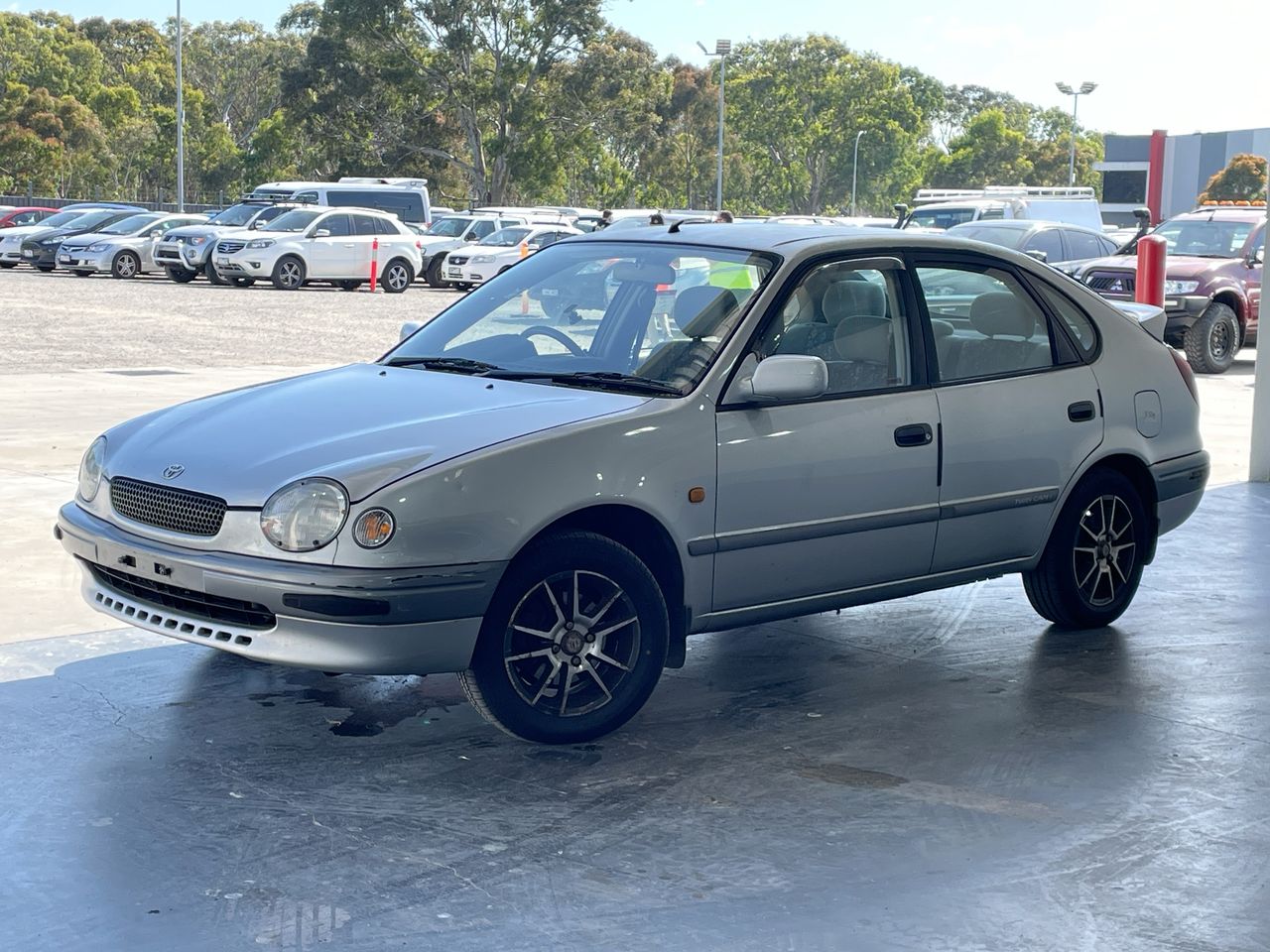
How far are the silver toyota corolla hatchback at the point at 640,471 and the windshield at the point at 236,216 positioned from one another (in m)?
30.0

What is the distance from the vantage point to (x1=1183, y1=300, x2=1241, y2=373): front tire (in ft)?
61.8

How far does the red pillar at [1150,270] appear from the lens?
605 inches

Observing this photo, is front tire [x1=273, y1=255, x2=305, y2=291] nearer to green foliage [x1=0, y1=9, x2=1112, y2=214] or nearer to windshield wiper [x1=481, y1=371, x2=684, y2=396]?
windshield wiper [x1=481, y1=371, x2=684, y2=396]

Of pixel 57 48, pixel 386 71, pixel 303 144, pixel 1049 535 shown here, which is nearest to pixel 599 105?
pixel 386 71

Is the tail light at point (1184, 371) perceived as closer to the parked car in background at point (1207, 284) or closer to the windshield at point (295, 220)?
the parked car in background at point (1207, 284)

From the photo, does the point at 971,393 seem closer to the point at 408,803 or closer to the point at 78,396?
the point at 408,803

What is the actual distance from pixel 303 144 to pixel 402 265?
146 feet

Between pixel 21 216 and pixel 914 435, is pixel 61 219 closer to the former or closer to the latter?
pixel 21 216

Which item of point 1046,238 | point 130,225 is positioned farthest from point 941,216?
point 130,225

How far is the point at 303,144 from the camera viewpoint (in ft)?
247

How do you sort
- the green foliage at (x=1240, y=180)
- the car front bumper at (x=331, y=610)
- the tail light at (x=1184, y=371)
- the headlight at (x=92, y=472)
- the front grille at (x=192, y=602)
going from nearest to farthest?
the car front bumper at (x=331, y=610)
the front grille at (x=192, y=602)
the headlight at (x=92, y=472)
the tail light at (x=1184, y=371)
the green foliage at (x=1240, y=180)

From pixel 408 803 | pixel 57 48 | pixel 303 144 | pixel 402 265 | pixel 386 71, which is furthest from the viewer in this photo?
pixel 57 48

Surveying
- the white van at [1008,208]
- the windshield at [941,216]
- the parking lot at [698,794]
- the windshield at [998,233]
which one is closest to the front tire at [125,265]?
the white van at [1008,208]

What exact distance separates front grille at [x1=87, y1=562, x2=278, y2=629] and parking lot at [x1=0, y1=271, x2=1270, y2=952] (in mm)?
426
